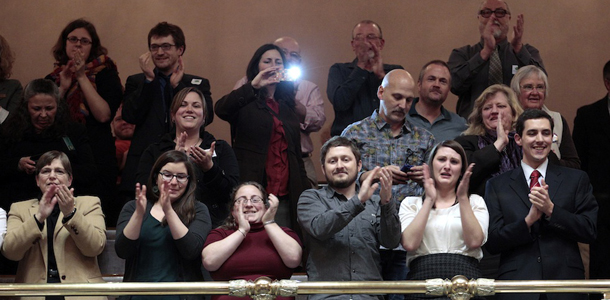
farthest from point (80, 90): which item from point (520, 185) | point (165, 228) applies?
point (520, 185)

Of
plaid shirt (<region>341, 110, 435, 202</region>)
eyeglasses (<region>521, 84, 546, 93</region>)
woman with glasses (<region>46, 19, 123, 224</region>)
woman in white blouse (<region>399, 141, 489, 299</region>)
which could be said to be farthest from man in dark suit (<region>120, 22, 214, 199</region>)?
eyeglasses (<region>521, 84, 546, 93</region>)

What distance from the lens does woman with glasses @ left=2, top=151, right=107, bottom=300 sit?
14.0 feet

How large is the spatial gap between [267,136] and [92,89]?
1168 millimetres

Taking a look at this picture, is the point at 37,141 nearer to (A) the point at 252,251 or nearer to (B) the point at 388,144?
(A) the point at 252,251

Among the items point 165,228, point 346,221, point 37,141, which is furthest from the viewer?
point 37,141

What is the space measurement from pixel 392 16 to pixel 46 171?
Answer: 3.91m

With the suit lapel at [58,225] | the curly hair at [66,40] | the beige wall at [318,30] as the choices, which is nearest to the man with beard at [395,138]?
the suit lapel at [58,225]

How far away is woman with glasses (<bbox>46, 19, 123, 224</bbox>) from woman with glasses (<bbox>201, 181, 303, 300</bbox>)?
1426mm

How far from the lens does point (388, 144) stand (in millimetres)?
4754

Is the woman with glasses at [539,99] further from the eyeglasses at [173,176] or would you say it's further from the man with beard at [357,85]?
the eyeglasses at [173,176]

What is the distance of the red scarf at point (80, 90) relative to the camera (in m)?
5.58

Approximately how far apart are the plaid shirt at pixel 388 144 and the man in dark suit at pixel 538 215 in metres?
0.47

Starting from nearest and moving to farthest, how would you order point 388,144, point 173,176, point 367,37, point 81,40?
point 173,176, point 388,144, point 81,40, point 367,37

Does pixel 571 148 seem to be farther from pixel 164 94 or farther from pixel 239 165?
Answer: pixel 164 94
